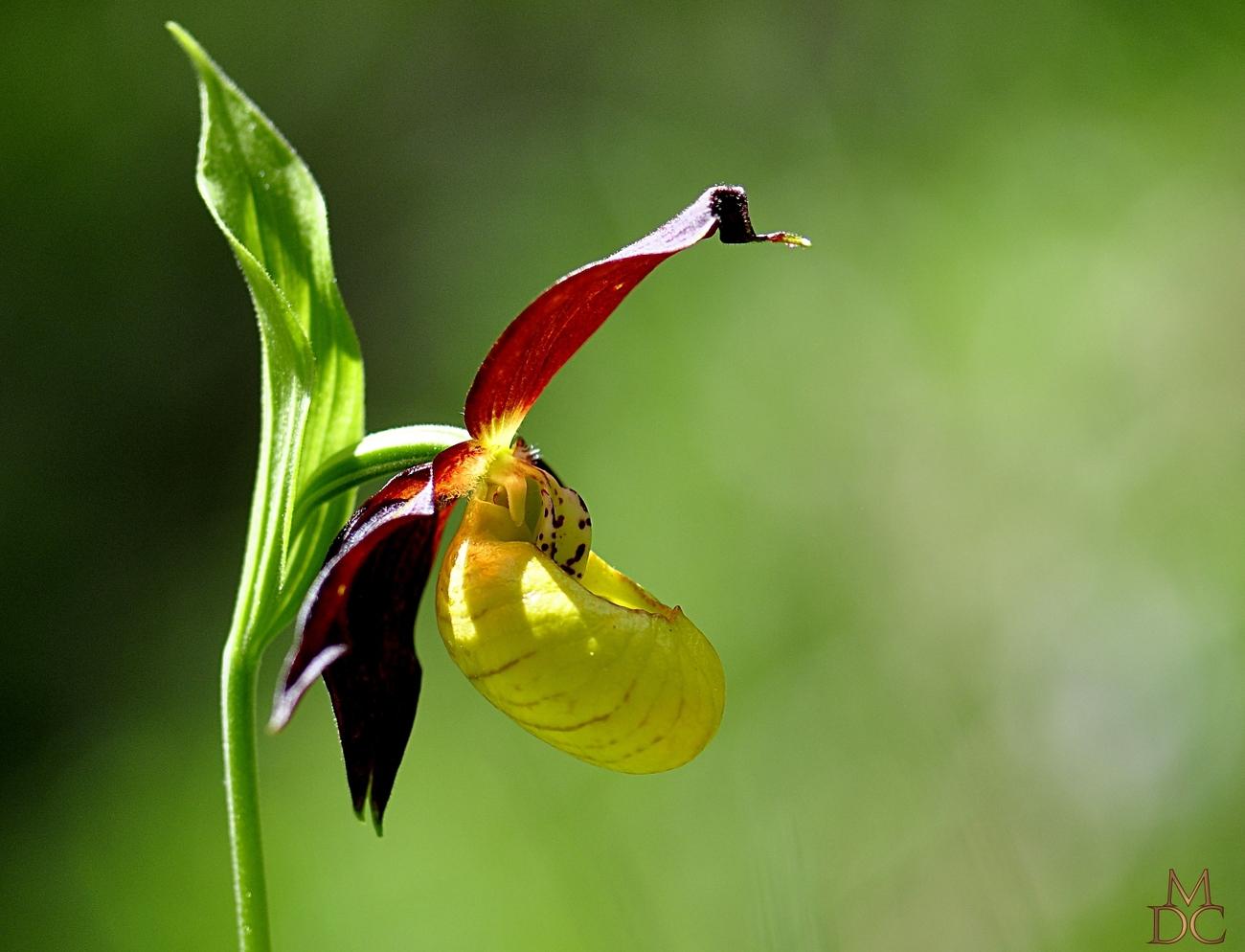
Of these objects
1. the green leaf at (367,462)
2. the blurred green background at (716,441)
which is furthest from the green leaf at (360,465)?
the blurred green background at (716,441)

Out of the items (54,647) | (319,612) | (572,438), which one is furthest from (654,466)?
(319,612)

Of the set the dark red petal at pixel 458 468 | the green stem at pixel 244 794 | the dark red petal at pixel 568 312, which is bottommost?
the green stem at pixel 244 794

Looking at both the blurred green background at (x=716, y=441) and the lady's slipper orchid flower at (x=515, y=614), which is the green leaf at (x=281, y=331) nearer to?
the lady's slipper orchid flower at (x=515, y=614)

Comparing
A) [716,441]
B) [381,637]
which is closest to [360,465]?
[381,637]

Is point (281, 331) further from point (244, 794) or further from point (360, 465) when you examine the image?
point (244, 794)

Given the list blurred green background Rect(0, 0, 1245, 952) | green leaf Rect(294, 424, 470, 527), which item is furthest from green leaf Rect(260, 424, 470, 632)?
blurred green background Rect(0, 0, 1245, 952)
